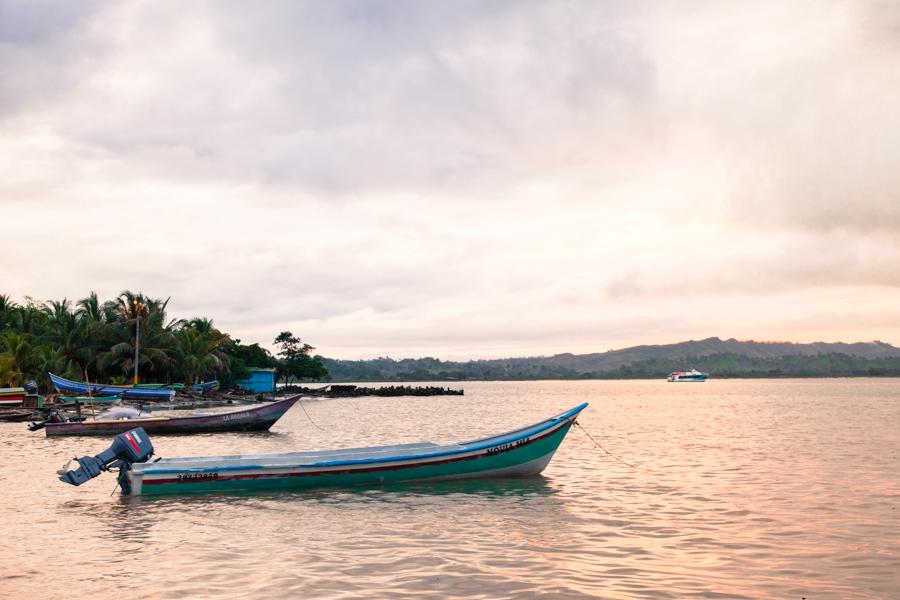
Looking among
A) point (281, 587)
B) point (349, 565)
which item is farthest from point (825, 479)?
point (281, 587)

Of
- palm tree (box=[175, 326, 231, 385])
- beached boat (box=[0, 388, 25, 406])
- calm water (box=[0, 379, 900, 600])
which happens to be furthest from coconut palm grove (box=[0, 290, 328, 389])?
calm water (box=[0, 379, 900, 600])

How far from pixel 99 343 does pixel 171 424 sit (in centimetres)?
4201

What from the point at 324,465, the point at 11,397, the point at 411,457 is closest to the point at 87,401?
the point at 11,397

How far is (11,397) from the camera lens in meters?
47.1

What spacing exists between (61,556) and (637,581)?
9513mm

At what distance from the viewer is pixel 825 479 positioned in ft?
67.8

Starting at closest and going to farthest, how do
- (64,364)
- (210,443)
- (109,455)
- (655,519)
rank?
(655,519) → (109,455) → (210,443) → (64,364)

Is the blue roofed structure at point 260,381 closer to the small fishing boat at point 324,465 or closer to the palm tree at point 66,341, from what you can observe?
the palm tree at point 66,341

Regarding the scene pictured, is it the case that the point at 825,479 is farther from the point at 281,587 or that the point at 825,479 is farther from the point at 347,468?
the point at 281,587

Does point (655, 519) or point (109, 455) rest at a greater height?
point (109, 455)

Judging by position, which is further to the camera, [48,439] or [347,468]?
[48,439]

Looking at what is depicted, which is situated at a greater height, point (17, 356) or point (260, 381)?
point (17, 356)

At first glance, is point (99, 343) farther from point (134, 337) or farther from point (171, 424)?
point (171, 424)

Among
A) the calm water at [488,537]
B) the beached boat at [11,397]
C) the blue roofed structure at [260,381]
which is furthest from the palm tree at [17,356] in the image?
the calm water at [488,537]
